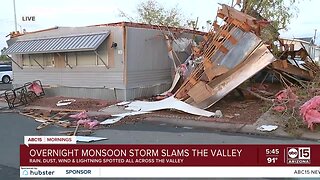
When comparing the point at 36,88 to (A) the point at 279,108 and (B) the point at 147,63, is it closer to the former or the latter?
(B) the point at 147,63

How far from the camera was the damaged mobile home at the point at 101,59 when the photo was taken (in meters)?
14.7

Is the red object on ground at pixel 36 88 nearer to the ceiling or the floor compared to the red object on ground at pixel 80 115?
nearer to the ceiling

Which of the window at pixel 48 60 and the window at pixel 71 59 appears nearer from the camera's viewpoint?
the window at pixel 71 59

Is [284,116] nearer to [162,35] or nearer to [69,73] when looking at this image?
[162,35]

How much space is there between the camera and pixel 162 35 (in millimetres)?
16516

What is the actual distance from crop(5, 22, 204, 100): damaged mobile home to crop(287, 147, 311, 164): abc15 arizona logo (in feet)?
31.8

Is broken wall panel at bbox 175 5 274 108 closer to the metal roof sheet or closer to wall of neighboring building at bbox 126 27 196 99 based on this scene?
wall of neighboring building at bbox 126 27 196 99

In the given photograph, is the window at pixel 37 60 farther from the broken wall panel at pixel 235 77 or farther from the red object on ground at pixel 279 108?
the red object on ground at pixel 279 108

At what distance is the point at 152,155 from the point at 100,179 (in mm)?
902

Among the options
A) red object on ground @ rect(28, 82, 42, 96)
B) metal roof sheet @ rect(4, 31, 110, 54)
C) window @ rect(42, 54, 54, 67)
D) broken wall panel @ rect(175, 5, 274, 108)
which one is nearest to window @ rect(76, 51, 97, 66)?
metal roof sheet @ rect(4, 31, 110, 54)

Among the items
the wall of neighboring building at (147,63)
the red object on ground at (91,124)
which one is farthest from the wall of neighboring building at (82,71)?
the red object on ground at (91,124)

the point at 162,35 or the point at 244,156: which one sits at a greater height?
the point at 162,35

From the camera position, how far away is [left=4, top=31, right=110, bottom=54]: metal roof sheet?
48.0ft

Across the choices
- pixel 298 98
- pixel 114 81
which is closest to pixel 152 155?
pixel 298 98
